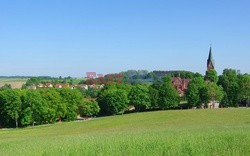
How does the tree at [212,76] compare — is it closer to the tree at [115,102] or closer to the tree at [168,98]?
the tree at [168,98]

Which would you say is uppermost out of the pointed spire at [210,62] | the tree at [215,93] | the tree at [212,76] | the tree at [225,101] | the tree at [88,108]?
the pointed spire at [210,62]

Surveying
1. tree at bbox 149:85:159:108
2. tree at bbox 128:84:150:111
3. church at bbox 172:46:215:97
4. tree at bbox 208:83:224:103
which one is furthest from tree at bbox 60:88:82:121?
church at bbox 172:46:215:97

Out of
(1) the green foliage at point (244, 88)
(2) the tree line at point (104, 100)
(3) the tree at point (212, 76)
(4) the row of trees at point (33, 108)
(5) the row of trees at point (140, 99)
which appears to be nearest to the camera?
(4) the row of trees at point (33, 108)

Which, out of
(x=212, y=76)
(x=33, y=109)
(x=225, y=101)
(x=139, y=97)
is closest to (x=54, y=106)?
(x=33, y=109)

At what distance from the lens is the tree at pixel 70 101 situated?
233 ft

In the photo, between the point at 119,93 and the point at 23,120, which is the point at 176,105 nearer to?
Answer: the point at 119,93

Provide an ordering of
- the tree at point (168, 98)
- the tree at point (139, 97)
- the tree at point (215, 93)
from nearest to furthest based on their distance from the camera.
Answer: the tree at point (215, 93), the tree at point (168, 98), the tree at point (139, 97)

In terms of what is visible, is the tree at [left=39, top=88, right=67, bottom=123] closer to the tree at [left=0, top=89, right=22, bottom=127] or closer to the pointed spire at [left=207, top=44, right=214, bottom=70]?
the tree at [left=0, top=89, right=22, bottom=127]

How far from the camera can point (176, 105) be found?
82875 mm

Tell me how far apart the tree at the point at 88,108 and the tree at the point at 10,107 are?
731 inches

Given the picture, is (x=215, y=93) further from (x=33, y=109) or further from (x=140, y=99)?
(x=33, y=109)

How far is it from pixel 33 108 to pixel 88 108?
696 inches

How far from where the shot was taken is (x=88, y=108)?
78750mm

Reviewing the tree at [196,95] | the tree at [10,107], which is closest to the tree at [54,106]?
the tree at [10,107]
